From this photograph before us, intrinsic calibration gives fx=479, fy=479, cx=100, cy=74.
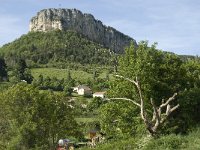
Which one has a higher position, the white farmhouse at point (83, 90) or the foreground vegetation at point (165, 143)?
the foreground vegetation at point (165, 143)

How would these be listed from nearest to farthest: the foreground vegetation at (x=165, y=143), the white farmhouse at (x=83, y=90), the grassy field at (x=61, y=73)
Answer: the foreground vegetation at (x=165, y=143), the white farmhouse at (x=83, y=90), the grassy field at (x=61, y=73)

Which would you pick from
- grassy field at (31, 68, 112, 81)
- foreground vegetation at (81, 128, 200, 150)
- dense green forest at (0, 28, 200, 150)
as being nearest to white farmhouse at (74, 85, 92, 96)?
grassy field at (31, 68, 112, 81)

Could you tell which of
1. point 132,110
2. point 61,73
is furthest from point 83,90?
point 132,110

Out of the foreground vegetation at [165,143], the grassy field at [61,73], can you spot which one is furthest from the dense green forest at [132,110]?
the grassy field at [61,73]

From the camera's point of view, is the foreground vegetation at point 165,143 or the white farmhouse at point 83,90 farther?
the white farmhouse at point 83,90

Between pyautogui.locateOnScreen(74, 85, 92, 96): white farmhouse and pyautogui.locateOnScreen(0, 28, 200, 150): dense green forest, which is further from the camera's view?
pyautogui.locateOnScreen(74, 85, 92, 96): white farmhouse

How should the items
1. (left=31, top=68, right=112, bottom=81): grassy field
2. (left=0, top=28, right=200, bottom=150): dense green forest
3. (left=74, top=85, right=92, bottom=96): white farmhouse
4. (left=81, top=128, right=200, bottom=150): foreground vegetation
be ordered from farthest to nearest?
(left=31, top=68, right=112, bottom=81): grassy field, (left=74, top=85, right=92, bottom=96): white farmhouse, (left=0, top=28, right=200, bottom=150): dense green forest, (left=81, top=128, right=200, bottom=150): foreground vegetation

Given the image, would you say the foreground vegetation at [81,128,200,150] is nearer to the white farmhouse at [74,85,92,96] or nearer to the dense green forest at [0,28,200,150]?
the dense green forest at [0,28,200,150]

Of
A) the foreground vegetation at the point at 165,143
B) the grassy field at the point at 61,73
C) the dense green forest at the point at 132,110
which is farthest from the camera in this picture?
the grassy field at the point at 61,73

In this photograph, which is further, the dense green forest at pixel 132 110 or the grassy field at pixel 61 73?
the grassy field at pixel 61 73

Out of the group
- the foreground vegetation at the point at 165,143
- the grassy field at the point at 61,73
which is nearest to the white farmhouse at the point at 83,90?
the grassy field at the point at 61,73

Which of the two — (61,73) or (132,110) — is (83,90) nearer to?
(61,73)

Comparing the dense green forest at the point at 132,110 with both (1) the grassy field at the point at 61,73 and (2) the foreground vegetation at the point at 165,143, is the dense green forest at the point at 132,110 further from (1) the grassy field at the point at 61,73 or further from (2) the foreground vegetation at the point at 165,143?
(1) the grassy field at the point at 61,73

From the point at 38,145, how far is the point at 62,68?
130 m
